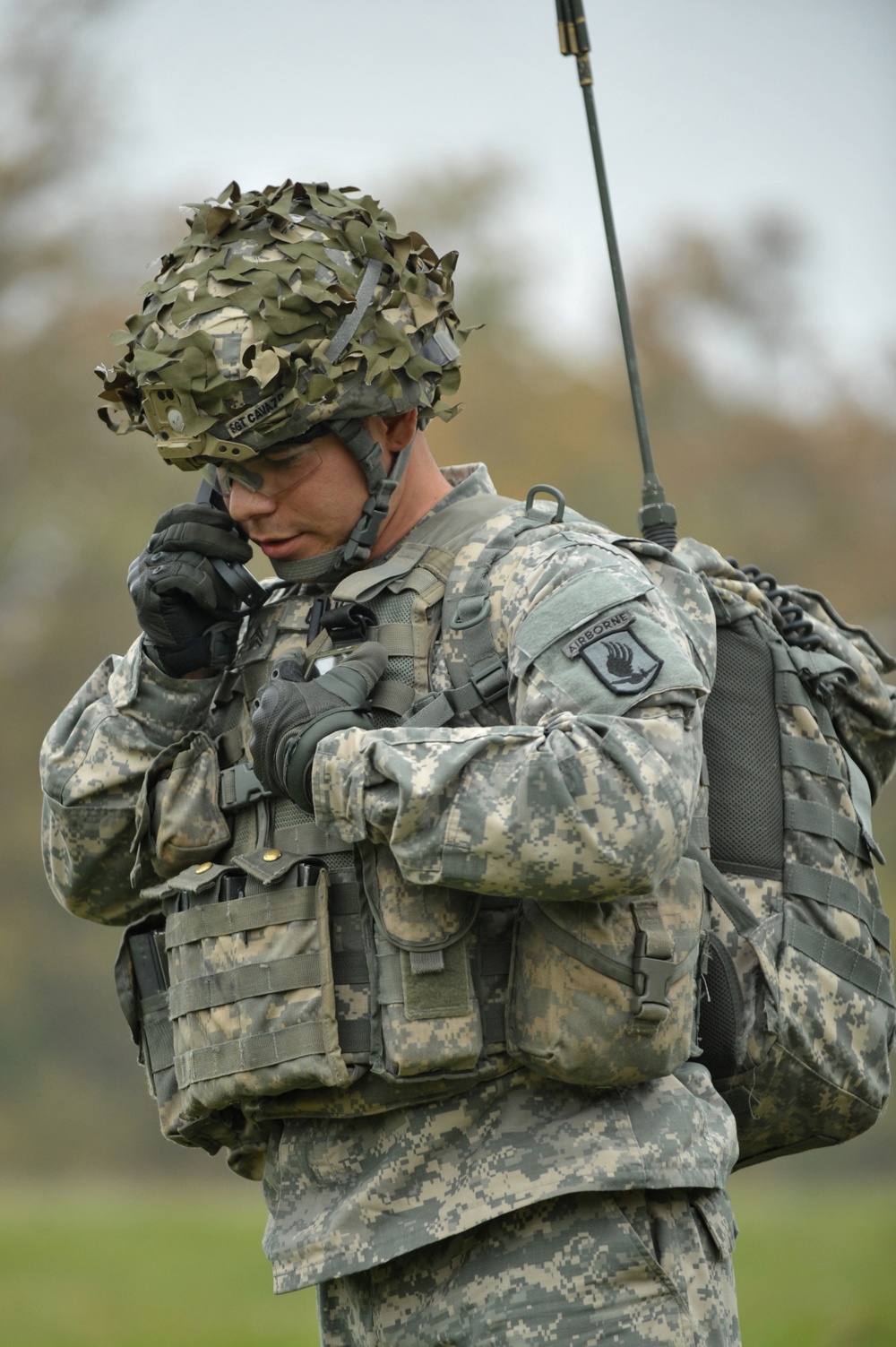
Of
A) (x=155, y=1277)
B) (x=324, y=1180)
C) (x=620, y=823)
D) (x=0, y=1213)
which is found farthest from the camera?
(x=0, y=1213)

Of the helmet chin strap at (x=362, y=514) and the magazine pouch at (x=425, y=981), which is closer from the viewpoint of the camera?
the magazine pouch at (x=425, y=981)

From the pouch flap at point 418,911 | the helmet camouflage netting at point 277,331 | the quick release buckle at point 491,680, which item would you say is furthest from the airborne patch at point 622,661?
the helmet camouflage netting at point 277,331

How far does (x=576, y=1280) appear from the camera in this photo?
3.41 m

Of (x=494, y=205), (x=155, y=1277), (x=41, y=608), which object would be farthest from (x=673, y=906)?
(x=494, y=205)

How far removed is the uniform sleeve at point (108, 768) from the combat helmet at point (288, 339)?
45cm

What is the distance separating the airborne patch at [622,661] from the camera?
3.37 m

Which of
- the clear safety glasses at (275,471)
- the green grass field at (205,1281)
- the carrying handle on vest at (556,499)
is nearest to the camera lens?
the carrying handle on vest at (556,499)

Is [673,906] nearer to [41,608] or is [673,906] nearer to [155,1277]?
[155,1277]

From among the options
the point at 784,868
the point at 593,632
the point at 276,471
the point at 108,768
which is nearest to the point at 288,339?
Result: the point at 276,471

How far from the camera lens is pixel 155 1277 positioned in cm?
1058

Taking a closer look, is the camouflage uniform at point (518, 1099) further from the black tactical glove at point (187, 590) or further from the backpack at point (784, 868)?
the black tactical glove at point (187, 590)

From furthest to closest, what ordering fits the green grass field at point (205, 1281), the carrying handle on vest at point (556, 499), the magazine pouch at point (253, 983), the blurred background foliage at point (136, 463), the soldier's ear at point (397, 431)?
1. the blurred background foliage at point (136, 463)
2. the green grass field at point (205, 1281)
3. the soldier's ear at point (397, 431)
4. the carrying handle on vest at point (556, 499)
5. the magazine pouch at point (253, 983)

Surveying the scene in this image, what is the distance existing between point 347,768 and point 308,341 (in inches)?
38.6

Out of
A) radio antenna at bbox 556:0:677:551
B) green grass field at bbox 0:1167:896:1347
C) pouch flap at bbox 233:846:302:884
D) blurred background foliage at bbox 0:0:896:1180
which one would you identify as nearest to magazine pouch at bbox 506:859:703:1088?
pouch flap at bbox 233:846:302:884
